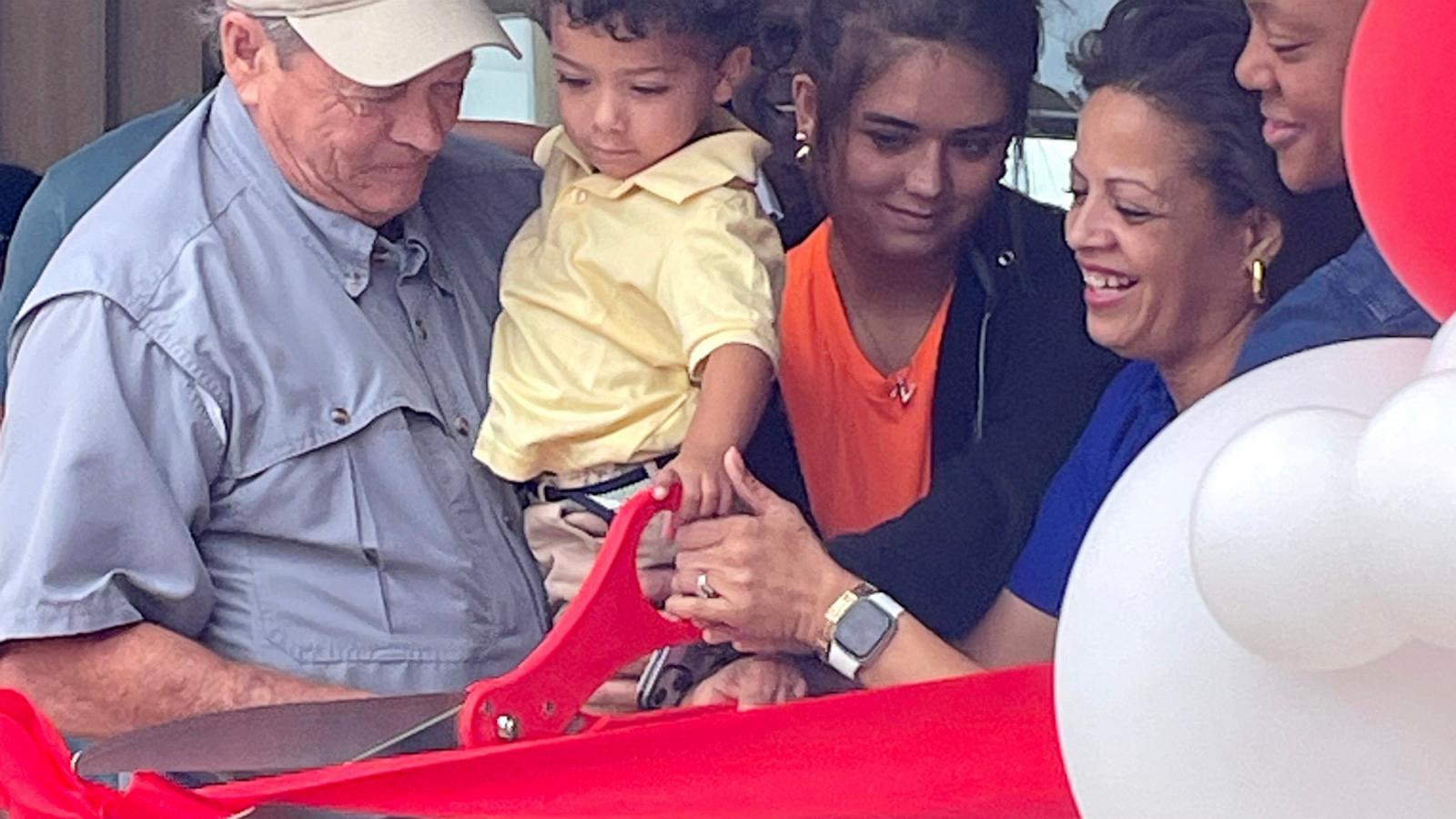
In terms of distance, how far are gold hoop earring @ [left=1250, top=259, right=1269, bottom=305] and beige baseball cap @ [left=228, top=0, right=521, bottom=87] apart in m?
0.54

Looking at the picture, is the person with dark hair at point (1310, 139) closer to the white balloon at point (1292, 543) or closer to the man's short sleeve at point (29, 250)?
the white balloon at point (1292, 543)

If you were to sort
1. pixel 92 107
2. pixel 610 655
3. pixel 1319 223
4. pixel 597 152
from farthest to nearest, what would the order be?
pixel 92 107 < pixel 597 152 < pixel 610 655 < pixel 1319 223

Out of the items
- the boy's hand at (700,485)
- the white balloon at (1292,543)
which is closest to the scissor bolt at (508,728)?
the boy's hand at (700,485)

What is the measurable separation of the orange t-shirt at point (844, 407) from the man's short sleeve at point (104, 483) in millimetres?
384

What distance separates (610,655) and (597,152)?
1.07 feet

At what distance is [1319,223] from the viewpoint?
3.10 feet

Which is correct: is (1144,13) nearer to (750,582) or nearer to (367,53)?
(750,582)

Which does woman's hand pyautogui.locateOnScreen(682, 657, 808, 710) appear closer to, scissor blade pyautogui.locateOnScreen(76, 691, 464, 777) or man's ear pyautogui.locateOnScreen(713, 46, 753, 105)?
scissor blade pyautogui.locateOnScreen(76, 691, 464, 777)

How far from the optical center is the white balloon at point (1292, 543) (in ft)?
2.08

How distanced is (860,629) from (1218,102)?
0.34 meters

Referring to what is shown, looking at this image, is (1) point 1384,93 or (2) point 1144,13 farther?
(2) point 1144,13

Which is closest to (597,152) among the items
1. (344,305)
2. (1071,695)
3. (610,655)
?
(344,305)

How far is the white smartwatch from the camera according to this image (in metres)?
1.08

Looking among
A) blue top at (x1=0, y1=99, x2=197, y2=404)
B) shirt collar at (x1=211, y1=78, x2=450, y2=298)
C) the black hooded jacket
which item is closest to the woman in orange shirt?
the black hooded jacket
